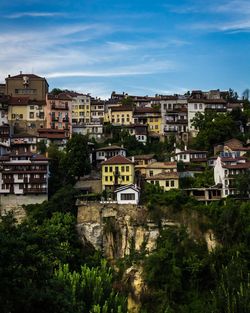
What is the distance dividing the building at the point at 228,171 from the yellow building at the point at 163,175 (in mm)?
3751

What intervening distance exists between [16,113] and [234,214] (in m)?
34.2

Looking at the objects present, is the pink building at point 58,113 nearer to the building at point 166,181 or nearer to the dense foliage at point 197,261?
the building at point 166,181

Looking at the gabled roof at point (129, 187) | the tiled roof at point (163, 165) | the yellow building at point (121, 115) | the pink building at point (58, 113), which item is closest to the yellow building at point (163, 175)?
the tiled roof at point (163, 165)

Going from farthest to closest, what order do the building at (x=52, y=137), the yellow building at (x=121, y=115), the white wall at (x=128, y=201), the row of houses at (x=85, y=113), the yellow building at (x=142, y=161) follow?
the yellow building at (x=121, y=115) < the row of houses at (x=85, y=113) < the building at (x=52, y=137) < the yellow building at (x=142, y=161) < the white wall at (x=128, y=201)

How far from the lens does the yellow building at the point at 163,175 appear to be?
56688 mm

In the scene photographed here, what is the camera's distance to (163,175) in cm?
5725

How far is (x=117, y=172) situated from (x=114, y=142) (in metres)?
14.1

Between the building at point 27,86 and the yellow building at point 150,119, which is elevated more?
the building at point 27,86

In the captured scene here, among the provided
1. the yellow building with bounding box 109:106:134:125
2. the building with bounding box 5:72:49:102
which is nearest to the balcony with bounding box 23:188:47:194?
the yellow building with bounding box 109:106:134:125

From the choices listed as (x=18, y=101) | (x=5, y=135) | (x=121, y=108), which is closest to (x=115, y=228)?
(x=5, y=135)

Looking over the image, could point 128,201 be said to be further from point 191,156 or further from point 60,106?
point 60,106

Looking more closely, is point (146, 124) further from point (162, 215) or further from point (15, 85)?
point (162, 215)

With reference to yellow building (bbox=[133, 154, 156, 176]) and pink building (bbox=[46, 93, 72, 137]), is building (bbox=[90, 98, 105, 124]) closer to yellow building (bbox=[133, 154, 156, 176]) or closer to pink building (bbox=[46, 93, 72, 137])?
pink building (bbox=[46, 93, 72, 137])

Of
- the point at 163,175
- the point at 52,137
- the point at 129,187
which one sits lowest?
the point at 129,187
